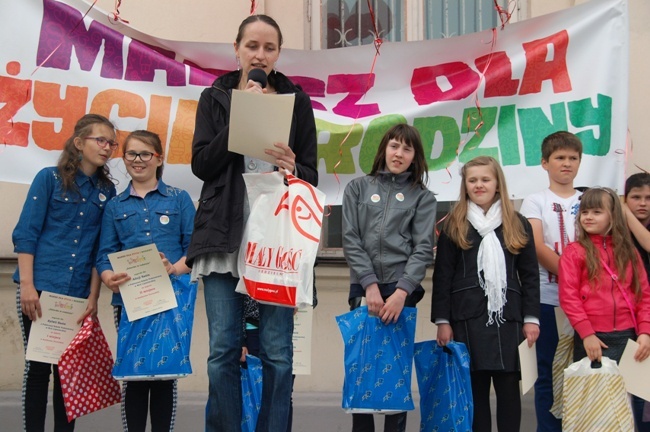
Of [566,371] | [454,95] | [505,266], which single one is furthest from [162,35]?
[566,371]

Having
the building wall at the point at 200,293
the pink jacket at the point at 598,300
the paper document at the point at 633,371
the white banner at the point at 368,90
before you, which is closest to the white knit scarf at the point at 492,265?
the pink jacket at the point at 598,300

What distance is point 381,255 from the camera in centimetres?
369

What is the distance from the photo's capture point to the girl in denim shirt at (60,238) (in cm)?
380

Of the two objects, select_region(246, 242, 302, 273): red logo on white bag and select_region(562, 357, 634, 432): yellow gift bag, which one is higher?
select_region(246, 242, 302, 273): red logo on white bag

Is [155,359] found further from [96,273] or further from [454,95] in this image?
[454,95]

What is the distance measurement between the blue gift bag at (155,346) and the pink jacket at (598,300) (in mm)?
1834

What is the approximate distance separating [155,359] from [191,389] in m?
1.91

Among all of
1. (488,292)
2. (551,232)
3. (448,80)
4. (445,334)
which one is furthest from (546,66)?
(445,334)

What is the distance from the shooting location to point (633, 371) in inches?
149

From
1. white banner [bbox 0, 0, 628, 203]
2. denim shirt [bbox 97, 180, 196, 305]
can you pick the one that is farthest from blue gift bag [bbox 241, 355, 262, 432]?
white banner [bbox 0, 0, 628, 203]

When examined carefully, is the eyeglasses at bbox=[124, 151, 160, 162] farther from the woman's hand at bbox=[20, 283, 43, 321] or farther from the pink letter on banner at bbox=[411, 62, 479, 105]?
the pink letter on banner at bbox=[411, 62, 479, 105]

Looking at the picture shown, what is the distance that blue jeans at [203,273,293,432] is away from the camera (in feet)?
10.1

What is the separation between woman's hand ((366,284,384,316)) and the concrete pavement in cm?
135

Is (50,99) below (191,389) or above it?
above
